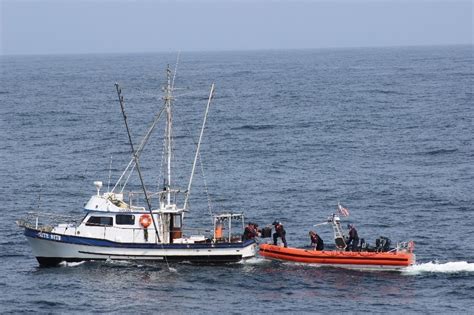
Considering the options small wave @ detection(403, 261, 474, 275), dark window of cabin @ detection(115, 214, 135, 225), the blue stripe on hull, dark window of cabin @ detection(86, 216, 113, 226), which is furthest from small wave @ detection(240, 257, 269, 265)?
small wave @ detection(403, 261, 474, 275)

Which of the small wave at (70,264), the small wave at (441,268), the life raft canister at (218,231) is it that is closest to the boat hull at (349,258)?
the small wave at (441,268)

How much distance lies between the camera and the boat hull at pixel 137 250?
57688 mm

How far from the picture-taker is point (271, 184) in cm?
8225

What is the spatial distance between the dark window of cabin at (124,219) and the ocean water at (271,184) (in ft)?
7.82

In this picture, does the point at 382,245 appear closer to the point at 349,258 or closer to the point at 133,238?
the point at 349,258

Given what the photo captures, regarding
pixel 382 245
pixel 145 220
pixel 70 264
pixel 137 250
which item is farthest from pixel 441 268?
pixel 70 264

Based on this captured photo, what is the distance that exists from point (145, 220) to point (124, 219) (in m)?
1.22

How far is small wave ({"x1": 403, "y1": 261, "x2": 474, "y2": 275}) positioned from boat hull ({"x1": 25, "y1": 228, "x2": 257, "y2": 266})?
8.99m

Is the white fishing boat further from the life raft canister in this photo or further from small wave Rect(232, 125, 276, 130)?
small wave Rect(232, 125, 276, 130)

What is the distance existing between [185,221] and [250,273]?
14374 millimetres

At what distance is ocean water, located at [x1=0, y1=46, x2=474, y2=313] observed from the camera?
173 feet

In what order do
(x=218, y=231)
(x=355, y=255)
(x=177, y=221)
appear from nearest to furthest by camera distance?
1. (x=355, y=255)
2. (x=177, y=221)
3. (x=218, y=231)

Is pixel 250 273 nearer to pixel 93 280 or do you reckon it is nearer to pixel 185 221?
pixel 93 280

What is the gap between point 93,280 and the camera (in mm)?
55406
